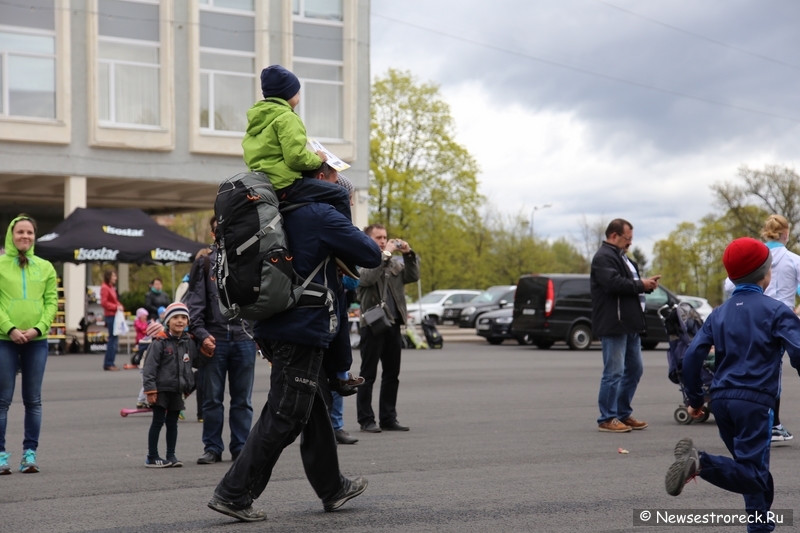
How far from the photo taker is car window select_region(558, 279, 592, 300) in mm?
26047

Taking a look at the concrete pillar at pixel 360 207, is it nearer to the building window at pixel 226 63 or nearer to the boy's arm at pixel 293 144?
the building window at pixel 226 63

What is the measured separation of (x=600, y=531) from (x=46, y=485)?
4.04m

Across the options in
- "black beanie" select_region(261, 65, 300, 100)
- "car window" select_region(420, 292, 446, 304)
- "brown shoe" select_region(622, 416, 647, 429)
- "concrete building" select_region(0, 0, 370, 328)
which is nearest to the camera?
"black beanie" select_region(261, 65, 300, 100)

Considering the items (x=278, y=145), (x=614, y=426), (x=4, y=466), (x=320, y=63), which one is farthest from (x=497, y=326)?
(x=278, y=145)

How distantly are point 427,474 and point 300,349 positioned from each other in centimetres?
229

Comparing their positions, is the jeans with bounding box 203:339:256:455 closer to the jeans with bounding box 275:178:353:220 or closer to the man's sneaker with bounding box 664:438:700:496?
the jeans with bounding box 275:178:353:220

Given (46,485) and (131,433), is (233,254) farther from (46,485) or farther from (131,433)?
(131,433)

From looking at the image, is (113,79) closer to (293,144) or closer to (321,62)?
(321,62)

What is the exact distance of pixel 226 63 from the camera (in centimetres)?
3153

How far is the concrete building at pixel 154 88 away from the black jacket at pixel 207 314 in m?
22.5

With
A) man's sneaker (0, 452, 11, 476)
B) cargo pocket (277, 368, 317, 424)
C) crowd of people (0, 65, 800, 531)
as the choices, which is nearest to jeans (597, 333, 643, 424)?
crowd of people (0, 65, 800, 531)

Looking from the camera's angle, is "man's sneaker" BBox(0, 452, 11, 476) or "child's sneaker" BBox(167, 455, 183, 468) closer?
"man's sneaker" BBox(0, 452, 11, 476)

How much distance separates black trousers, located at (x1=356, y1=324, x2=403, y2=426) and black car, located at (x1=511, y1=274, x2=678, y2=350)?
16370mm

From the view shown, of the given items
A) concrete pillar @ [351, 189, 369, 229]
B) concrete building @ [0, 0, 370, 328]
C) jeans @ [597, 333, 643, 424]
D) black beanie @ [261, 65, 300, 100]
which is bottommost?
jeans @ [597, 333, 643, 424]
